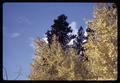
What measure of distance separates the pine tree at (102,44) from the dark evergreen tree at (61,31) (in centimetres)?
22

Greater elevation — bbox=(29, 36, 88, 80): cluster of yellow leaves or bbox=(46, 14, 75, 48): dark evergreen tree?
bbox=(46, 14, 75, 48): dark evergreen tree

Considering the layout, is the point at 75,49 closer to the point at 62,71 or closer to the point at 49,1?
the point at 62,71

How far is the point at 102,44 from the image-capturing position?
3049 millimetres

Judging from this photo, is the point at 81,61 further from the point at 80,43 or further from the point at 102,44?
the point at 102,44

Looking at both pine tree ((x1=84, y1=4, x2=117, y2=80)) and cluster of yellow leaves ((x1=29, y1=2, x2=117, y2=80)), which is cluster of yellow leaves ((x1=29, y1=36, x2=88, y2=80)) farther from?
pine tree ((x1=84, y1=4, x2=117, y2=80))

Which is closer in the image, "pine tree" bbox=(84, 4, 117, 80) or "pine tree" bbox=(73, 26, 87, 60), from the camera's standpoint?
"pine tree" bbox=(73, 26, 87, 60)

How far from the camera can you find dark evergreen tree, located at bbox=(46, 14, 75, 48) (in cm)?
246

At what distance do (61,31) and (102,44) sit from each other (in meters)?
0.69

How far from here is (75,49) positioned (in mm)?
2471

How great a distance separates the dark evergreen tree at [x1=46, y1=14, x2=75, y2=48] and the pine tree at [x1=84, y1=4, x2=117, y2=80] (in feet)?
0.73

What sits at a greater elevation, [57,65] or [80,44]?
[80,44]

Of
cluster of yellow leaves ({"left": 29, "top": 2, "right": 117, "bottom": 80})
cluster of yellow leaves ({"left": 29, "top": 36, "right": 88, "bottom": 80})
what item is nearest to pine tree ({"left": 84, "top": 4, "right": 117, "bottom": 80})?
cluster of yellow leaves ({"left": 29, "top": 2, "right": 117, "bottom": 80})

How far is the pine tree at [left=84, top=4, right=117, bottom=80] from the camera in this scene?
8.52 ft

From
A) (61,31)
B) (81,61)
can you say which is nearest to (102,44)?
(81,61)
